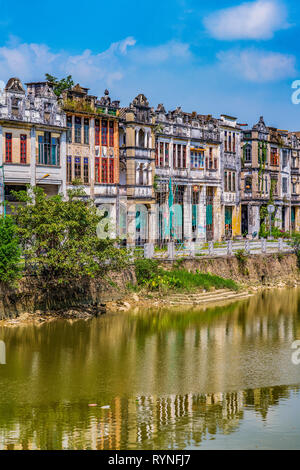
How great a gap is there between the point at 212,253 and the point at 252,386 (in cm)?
2437

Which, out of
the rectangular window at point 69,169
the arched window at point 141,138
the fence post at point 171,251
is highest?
the arched window at point 141,138

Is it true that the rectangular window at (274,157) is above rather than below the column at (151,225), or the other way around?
above

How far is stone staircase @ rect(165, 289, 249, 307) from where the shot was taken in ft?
137

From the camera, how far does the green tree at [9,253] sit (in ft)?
109

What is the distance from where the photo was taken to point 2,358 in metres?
27.8

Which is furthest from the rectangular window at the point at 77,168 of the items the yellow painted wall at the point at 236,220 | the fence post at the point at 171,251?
the yellow painted wall at the point at 236,220

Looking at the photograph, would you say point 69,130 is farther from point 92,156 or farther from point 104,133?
point 104,133

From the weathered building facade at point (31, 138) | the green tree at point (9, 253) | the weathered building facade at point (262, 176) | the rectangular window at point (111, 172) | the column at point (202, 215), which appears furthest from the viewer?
the weathered building facade at point (262, 176)

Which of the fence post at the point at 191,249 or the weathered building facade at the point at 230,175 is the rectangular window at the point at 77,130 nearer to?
the fence post at the point at 191,249

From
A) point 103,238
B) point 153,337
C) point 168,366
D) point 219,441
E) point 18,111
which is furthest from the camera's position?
point 18,111

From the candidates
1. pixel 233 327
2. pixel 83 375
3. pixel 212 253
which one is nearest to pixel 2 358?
pixel 83 375

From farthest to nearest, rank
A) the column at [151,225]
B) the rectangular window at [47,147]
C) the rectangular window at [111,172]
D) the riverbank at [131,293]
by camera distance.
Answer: the column at [151,225]
the rectangular window at [111,172]
the rectangular window at [47,147]
the riverbank at [131,293]

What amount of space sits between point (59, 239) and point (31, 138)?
34.0 feet
